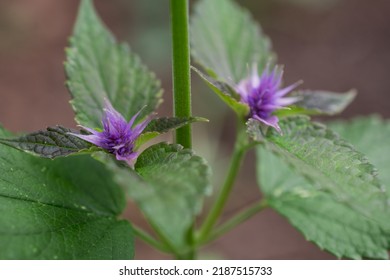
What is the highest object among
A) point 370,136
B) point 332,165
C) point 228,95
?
point 370,136

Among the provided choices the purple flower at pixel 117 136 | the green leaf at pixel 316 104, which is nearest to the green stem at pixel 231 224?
the green leaf at pixel 316 104

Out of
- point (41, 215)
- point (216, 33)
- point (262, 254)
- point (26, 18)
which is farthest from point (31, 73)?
point (41, 215)

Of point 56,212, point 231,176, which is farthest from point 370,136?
point 56,212

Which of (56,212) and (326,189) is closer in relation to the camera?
(326,189)

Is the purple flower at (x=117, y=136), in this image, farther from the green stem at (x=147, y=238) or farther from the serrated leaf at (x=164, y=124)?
the green stem at (x=147, y=238)

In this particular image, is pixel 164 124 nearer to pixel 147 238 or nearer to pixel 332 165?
pixel 332 165

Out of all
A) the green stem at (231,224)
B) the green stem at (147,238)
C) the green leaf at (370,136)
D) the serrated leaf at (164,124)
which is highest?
the green leaf at (370,136)
